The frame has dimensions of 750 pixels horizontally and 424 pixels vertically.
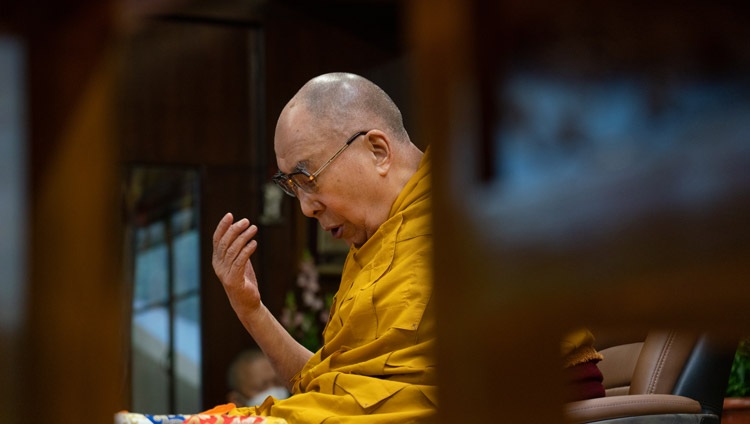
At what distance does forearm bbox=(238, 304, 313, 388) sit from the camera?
77.9 inches

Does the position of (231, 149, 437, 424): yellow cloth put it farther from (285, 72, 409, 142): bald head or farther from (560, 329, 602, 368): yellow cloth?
(560, 329, 602, 368): yellow cloth

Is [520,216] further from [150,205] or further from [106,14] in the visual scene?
[150,205]

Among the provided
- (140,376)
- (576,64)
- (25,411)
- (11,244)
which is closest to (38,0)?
(11,244)

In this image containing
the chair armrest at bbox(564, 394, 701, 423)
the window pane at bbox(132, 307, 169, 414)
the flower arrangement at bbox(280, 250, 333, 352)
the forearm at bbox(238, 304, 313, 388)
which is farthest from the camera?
the window pane at bbox(132, 307, 169, 414)

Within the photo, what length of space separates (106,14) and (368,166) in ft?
4.21

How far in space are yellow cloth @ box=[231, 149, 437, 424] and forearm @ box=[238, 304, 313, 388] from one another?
187 millimetres

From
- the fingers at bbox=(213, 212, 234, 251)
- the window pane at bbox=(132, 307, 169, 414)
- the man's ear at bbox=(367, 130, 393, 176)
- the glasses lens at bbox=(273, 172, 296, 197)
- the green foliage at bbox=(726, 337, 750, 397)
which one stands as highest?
the man's ear at bbox=(367, 130, 393, 176)

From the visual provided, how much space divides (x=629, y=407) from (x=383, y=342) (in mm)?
423

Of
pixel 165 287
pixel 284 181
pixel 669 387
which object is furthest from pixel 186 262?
pixel 669 387

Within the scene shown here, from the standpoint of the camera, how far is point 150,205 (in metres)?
6.67

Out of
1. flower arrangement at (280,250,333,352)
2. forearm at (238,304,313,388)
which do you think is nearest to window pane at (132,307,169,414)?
flower arrangement at (280,250,333,352)

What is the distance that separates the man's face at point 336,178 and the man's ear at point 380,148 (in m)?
0.01

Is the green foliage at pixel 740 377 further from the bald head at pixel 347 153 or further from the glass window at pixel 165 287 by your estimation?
the glass window at pixel 165 287

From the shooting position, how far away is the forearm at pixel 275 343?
198 centimetres
